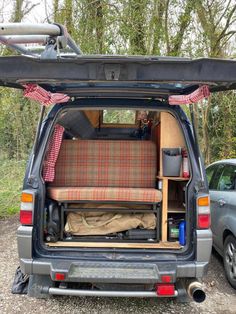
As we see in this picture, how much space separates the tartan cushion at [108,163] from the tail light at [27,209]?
2.58 feet

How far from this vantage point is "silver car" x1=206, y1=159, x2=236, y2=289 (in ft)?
12.4

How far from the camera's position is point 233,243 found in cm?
380

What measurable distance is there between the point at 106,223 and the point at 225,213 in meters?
1.48

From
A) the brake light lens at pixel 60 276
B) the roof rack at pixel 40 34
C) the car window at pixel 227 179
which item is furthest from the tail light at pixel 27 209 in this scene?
the car window at pixel 227 179

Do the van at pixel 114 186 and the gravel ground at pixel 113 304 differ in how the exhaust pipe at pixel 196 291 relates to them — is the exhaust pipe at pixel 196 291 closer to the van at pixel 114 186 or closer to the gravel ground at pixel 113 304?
the van at pixel 114 186

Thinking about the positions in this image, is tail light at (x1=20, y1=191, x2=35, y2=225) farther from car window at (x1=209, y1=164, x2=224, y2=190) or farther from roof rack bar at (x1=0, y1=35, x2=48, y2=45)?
car window at (x1=209, y1=164, x2=224, y2=190)

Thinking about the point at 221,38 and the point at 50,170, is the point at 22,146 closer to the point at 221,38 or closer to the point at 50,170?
the point at 221,38

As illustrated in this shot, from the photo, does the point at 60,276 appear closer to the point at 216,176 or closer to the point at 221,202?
the point at 221,202

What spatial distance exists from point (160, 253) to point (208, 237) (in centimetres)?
45

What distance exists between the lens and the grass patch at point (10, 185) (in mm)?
6816

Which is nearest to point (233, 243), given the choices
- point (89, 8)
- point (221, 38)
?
point (221, 38)

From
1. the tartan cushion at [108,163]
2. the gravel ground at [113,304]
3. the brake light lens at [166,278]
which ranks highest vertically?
the tartan cushion at [108,163]

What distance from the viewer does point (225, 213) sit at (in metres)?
3.96

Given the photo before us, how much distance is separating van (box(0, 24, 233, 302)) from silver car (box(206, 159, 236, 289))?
603mm
